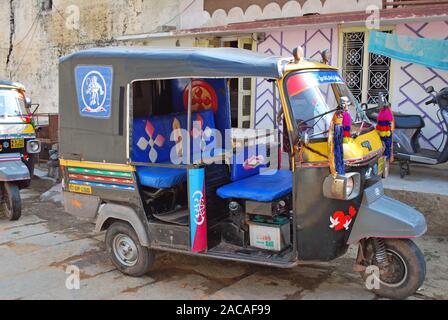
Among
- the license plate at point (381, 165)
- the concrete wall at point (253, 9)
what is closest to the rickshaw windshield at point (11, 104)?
the concrete wall at point (253, 9)

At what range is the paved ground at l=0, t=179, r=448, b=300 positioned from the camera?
4570 millimetres

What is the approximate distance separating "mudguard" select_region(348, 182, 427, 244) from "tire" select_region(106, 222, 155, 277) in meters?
2.03

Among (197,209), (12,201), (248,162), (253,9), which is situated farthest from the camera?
(253,9)

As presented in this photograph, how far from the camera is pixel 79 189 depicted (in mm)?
5285

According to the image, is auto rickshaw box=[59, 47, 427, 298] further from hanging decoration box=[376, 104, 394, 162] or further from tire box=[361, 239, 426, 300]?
hanging decoration box=[376, 104, 394, 162]

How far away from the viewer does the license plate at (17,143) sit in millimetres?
7568

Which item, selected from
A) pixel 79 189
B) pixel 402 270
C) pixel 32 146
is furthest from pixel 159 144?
pixel 32 146

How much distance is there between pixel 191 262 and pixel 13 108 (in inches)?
169

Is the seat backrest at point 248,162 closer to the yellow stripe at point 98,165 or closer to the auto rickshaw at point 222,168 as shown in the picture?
the auto rickshaw at point 222,168

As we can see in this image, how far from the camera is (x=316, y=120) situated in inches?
168

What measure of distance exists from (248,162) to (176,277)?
139cm

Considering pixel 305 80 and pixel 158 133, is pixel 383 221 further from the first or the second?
pixel 158 133

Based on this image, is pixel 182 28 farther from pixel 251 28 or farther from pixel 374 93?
pixel 374 93
